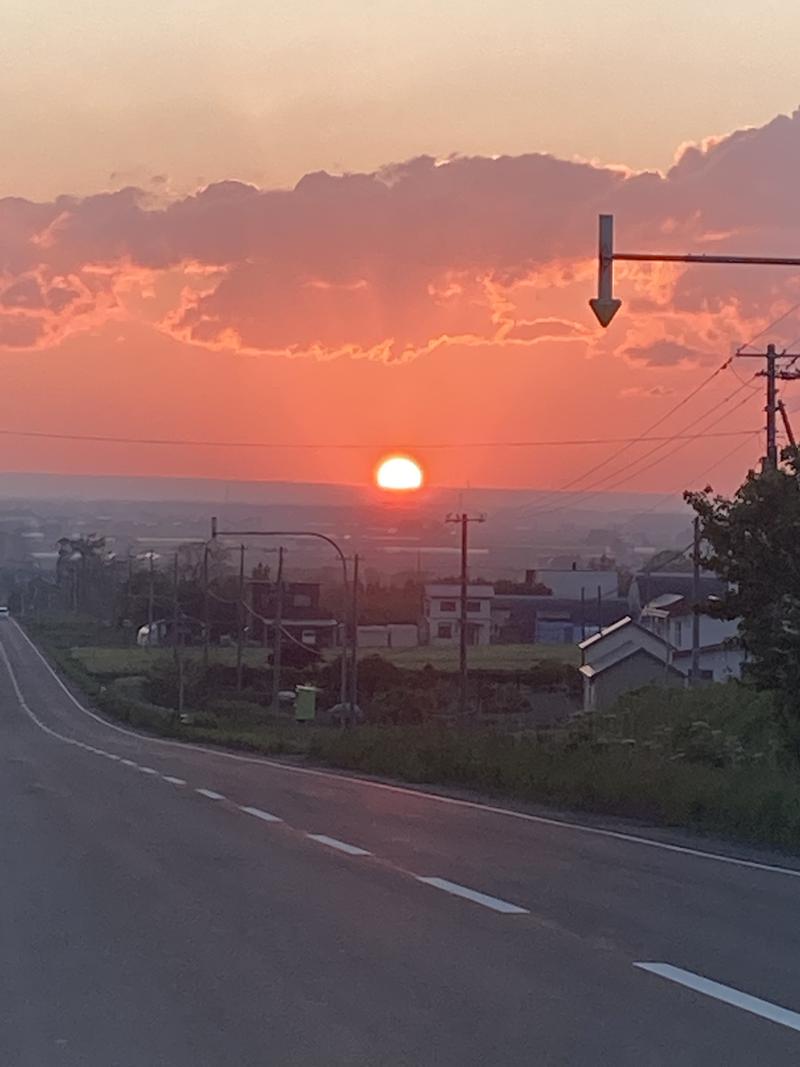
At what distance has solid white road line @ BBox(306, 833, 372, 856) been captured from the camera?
1540 cm

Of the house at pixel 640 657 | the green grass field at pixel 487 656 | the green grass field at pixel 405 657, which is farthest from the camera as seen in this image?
the green grass field at pixel 405 657

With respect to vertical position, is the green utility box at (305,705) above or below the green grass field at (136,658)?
below

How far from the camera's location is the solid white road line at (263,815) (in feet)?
A: 62.1

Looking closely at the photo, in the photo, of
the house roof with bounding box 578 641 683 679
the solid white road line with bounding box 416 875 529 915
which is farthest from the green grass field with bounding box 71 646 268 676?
the solid white road line with bounding box 416 875 529 915

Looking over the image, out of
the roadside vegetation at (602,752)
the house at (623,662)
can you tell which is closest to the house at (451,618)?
the house at (623,662)

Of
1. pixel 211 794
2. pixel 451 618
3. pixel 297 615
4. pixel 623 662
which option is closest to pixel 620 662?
pixel 623 662

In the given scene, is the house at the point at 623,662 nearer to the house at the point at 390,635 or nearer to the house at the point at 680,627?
the house at the point at 680,627

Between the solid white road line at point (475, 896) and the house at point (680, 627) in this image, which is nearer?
the solid white road line at point (475, 896)

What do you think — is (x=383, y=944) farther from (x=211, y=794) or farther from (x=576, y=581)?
(x=576, y=581)

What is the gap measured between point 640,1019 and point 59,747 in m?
36.8

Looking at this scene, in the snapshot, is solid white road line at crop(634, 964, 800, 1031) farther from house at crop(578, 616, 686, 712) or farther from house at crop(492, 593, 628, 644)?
house at crop(492, 593, 628, 644)

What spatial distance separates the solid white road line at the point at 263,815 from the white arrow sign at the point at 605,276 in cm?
663

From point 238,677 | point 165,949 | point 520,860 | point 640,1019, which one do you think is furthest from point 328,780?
point 238,677

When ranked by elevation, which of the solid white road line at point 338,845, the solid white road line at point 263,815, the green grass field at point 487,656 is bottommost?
the solid white road line at point 338,845
